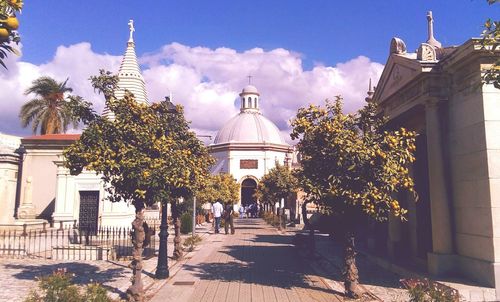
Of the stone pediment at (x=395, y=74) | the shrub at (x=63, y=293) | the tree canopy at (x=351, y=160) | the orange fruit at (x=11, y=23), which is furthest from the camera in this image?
the stone pediment at (x=395, y=74)

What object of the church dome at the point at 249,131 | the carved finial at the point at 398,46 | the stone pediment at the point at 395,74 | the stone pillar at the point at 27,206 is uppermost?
the church dome at the point at 249,131

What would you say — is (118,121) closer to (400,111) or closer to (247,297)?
(247,297)

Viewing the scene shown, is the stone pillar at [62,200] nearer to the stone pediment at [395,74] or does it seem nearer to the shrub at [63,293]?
the stone pediment at [395,74]

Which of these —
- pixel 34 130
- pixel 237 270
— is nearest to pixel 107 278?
pixel 237 270

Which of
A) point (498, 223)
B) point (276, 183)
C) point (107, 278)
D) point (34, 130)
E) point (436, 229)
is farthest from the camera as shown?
point (34, 130)

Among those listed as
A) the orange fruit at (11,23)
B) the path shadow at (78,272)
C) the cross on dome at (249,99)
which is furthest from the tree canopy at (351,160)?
the cross on dome at (249,99)

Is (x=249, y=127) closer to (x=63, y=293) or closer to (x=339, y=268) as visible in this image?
(x=339, y=268)

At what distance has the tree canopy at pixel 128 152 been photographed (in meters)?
8.44

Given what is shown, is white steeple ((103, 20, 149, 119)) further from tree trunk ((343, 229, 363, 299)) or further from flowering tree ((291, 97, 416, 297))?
tree trunk ((343, 229, 363, 299))

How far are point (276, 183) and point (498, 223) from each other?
20.1 metres

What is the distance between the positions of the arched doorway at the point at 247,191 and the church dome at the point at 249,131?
573cm

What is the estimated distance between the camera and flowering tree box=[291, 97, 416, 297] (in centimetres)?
836

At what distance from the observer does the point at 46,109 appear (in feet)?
113

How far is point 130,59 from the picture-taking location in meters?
24.8
